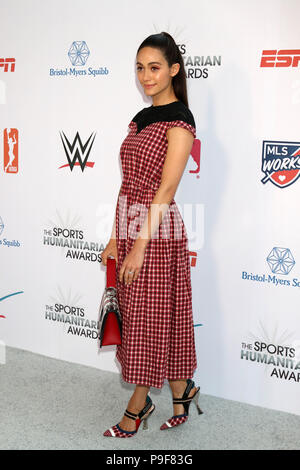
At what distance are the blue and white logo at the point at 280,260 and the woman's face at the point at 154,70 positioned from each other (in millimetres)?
925

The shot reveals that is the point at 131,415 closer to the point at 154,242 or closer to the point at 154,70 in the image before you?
the point at 154,242

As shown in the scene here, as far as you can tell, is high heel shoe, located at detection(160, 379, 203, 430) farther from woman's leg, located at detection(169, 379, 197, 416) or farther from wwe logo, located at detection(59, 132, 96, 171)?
wwe logo, located at detection(59, 132, 96, 171)

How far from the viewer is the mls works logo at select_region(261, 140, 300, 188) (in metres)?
2.39

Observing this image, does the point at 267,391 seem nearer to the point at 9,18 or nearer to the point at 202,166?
the point at 202,166

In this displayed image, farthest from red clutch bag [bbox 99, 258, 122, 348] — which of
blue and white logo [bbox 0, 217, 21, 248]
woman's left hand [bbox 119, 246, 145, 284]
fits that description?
blue and white logo [bbox 0, 217, 21, 248]

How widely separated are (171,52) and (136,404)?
151 centimetres

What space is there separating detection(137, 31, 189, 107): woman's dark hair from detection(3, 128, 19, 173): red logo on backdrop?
3.92ft

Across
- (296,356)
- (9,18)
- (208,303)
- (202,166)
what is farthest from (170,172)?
(9,18)

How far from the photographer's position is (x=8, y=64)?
3023 mm

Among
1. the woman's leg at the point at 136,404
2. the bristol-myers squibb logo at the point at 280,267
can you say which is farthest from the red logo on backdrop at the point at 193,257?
the woman's leg at the point at 136,404

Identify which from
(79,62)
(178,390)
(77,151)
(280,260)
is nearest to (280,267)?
(280,260)

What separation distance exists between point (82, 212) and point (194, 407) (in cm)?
118

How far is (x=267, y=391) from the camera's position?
262 cm

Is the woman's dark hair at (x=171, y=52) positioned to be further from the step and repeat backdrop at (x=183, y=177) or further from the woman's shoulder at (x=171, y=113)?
the step and repeat backdrop at (x=183, y=177)
